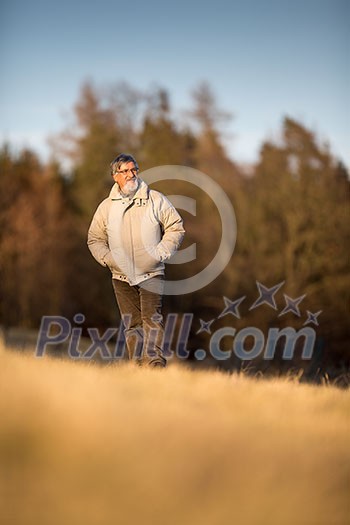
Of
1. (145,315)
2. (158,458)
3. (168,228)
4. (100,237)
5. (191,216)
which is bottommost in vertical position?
(158,458)

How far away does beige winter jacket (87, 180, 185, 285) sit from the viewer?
6.67m

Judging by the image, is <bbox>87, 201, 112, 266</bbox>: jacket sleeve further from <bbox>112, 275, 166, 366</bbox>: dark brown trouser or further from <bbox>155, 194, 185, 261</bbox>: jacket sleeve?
<bbox>155, 194, 185, 261</bbox>: jacket sleeve

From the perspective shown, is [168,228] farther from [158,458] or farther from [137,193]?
[158,458]

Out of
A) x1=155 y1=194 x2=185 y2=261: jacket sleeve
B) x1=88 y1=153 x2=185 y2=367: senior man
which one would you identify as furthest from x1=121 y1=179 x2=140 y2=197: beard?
x1=155 y1=194 x2=185 y2=261: jacket sleeve

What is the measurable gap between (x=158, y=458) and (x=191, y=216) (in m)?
32.0

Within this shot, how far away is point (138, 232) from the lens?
6.71 meters

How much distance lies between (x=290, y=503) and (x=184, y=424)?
0.95m

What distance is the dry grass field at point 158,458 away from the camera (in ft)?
10.0

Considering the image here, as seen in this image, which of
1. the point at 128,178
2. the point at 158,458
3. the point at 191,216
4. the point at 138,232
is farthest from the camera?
the point at 191,216

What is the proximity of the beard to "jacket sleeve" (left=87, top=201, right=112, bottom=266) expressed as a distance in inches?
11.8

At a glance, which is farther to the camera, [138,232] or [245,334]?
[245,334]

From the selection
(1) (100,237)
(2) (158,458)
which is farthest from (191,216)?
(2) (158,458)

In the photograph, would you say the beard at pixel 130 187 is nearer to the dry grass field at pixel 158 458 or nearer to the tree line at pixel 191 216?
the dry grass field at pixel 158 458

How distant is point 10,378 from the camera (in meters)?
4.63
